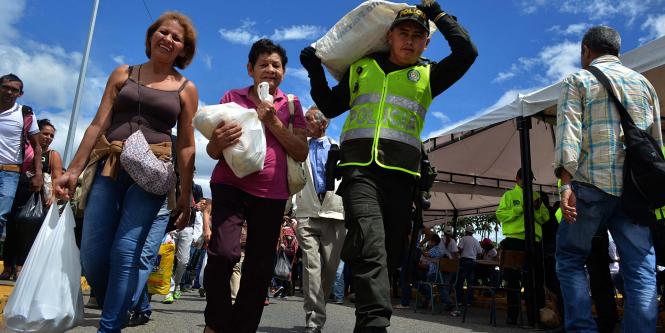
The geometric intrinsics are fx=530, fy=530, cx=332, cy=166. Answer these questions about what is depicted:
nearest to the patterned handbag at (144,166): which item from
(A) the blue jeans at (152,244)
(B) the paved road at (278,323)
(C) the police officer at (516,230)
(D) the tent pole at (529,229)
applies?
(A) the blue jeans at (152,244)

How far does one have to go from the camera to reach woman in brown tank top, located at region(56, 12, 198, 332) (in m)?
2.79

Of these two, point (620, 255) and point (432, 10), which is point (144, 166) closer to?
point (432, 10)

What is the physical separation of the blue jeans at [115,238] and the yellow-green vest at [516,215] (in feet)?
18.4

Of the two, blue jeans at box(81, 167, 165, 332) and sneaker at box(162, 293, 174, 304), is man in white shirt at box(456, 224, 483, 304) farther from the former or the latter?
blue jeans at box(81, 167, 165, 332)

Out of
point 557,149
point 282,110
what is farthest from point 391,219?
point 557,149

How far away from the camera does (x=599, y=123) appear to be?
10.9 ft

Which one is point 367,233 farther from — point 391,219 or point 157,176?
point 157,176

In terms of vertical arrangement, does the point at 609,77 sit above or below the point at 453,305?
above

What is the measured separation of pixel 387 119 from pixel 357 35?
0.63 metres

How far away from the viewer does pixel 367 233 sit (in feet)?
8.93

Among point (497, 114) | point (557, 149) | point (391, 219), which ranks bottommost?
point (391, 219)

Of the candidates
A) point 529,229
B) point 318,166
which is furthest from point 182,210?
point 529,229

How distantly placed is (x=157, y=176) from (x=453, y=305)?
8.03m

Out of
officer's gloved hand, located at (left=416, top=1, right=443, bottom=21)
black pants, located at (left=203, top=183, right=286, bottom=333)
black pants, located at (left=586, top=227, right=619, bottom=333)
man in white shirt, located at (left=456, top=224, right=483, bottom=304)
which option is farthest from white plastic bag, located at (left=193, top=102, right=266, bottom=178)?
man in white shirt, located at (left=456, top=224, right=483, bottom=304)
